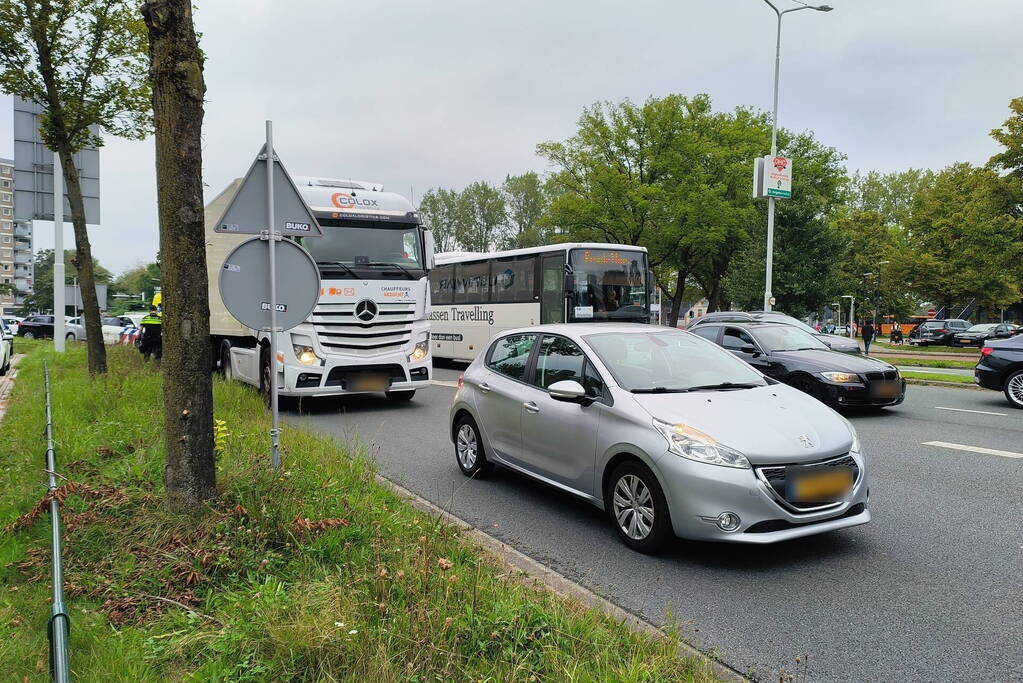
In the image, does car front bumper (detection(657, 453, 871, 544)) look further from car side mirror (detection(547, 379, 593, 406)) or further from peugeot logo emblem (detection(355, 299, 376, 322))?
peugeot logo emblem (detection(355, 299, 376, 322))

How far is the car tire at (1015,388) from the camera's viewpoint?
12.4 m

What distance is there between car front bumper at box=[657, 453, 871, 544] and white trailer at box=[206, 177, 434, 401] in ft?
23.5

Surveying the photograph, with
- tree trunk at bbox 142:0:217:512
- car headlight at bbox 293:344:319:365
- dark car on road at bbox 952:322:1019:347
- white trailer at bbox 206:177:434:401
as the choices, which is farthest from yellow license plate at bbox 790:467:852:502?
dark car on road at bbox 952:322:1019:347

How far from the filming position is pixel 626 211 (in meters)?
38.9

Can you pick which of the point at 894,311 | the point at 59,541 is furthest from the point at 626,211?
the point at 894,311

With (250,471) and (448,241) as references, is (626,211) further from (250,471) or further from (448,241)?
(448,241)

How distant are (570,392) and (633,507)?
0.93 metres

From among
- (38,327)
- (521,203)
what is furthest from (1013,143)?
(38,327)

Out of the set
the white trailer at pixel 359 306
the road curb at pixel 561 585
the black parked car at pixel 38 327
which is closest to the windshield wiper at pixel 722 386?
the road curb at pixel 561 585

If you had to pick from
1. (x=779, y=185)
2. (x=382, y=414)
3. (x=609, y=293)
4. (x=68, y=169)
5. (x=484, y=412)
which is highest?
(x=779, y=185)

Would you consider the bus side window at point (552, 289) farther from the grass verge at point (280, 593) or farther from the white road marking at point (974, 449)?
the grass verge at point (280, 593)

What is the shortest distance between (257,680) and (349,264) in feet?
28.4

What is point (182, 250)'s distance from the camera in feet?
14.3

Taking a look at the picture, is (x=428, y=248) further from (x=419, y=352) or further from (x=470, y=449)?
(x=470, y=449)
